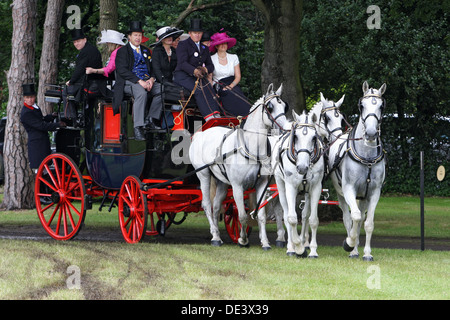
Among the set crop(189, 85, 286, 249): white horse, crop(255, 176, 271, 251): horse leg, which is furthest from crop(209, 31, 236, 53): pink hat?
crop(255, 176, 271, 251): horse leg

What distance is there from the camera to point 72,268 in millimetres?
9859

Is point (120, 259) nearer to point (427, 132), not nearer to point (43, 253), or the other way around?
point (43, 253)

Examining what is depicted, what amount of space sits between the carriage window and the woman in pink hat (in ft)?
5.86

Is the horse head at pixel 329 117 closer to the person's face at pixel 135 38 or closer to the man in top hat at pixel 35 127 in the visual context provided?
the person's face at pixel 135 38

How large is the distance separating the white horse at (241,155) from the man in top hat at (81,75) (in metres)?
2.09

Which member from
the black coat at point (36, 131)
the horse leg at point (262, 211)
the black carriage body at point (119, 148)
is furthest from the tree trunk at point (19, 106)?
the horse leg at point (262, 211)

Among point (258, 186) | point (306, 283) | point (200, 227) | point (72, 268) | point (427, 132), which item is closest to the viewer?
point (306, 283)

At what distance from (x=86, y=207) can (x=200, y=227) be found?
4.75 meters

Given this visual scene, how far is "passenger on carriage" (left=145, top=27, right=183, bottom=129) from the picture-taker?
12570 mm

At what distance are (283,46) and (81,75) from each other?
4.85 m

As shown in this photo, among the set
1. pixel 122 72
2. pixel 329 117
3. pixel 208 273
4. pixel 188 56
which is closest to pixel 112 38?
pixel 122 72

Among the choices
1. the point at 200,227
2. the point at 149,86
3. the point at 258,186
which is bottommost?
the point at 200,227

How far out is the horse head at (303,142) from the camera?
10492mm
